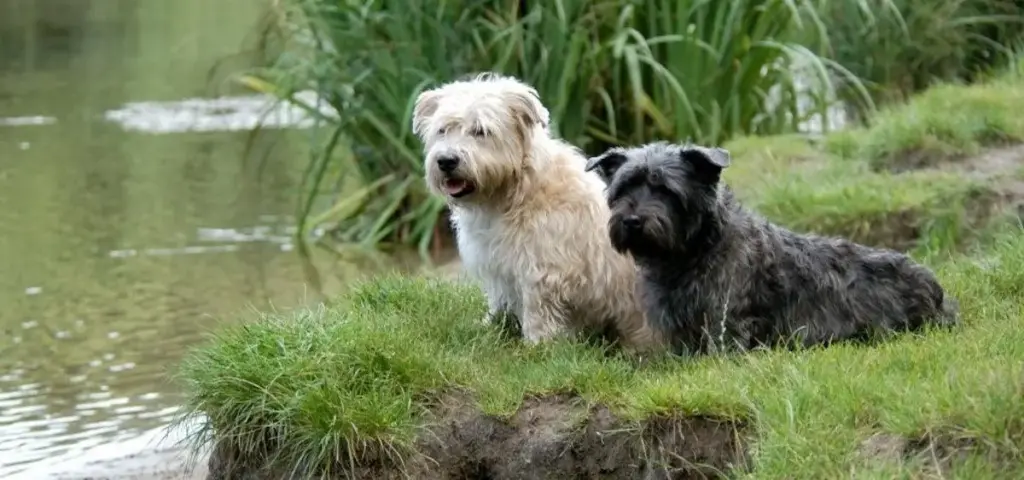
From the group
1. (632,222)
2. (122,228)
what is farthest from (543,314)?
(122,228)

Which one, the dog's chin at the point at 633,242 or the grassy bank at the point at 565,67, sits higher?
the dog's chin at the point at 633,242

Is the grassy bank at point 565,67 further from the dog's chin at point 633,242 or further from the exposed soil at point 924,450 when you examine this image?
the exposed soil at point 924,450

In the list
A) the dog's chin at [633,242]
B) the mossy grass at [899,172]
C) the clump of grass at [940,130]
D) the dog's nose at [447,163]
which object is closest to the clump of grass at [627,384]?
the dog's chin at [633,242]

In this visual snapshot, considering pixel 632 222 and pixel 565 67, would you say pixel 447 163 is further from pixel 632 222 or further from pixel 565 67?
pixel 565 67

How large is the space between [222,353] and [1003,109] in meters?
6.04

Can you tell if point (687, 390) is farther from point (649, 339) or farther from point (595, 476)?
point (649, 339)

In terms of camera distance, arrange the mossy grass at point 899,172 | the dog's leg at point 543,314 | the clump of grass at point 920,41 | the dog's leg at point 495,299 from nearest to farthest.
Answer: the dog's leg at point 543,314 → the dog's leg at point 495,299 → the mossy grass at point 899,172 → the clump of grass at point 920,41

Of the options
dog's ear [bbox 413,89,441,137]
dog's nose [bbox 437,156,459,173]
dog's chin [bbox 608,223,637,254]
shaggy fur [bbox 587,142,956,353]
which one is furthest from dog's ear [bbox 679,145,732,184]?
dog's ear [bbox 413,89,441,137]

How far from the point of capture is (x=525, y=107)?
6531 mm

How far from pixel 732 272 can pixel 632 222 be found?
55 centimetres

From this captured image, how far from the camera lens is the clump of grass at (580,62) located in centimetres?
1051

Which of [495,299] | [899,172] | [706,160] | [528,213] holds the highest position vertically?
A: [706,160]

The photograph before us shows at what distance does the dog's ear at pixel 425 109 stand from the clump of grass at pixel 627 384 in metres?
0.88

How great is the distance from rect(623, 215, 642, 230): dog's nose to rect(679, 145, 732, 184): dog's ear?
35 cm
